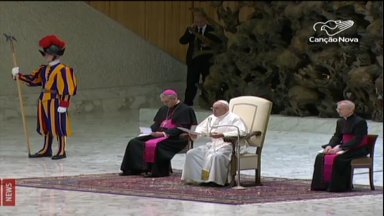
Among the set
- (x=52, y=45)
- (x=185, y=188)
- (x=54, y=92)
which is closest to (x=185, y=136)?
(x=185, y=188)

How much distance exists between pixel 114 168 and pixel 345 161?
2815 millimetres

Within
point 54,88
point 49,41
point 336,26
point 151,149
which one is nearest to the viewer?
point 151,149

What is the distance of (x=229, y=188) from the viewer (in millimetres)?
9570

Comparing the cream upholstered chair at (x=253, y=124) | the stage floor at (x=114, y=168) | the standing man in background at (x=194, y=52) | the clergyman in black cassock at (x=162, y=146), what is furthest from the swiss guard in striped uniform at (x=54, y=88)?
the standing man in background at (x=194, y=52)

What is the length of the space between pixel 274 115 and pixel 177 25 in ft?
7.83

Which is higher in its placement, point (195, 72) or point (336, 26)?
point (336, 26)

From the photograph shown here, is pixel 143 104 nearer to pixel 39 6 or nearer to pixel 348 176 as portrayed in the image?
pixel 39 6

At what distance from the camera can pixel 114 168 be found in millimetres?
11023

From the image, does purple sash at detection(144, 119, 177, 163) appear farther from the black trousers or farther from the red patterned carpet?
the black trousers

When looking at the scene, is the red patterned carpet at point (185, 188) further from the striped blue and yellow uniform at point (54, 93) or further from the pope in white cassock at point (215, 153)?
the striped blue and yellow uniform at point (54, 93)

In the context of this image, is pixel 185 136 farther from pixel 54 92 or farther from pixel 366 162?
pixel 54 92

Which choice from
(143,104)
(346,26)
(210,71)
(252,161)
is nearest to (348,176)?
(252,161)

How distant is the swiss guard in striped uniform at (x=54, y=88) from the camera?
38.0 ft

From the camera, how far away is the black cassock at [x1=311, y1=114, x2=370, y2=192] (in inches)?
368
